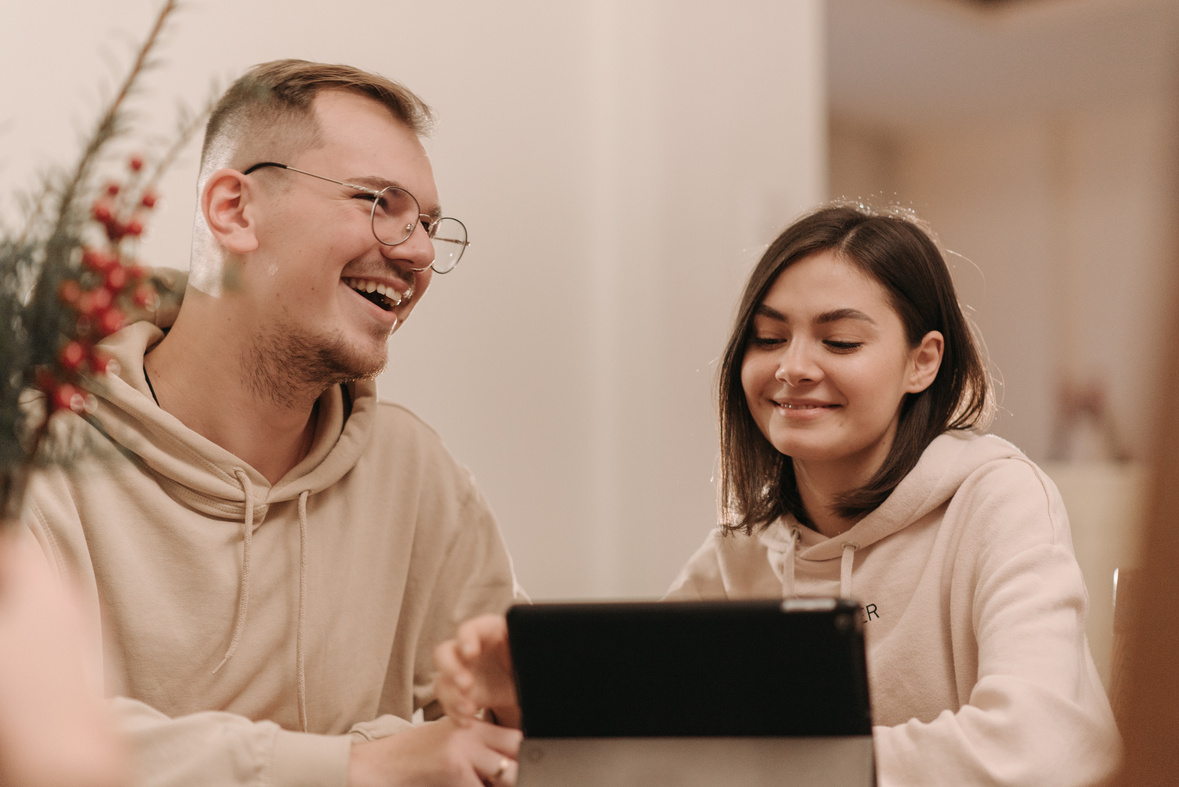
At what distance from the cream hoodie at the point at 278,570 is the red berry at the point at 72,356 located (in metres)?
0.52

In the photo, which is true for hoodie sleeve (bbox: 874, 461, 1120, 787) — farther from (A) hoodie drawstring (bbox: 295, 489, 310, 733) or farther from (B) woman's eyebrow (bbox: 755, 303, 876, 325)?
(A) hoodie drawstring (bbox: 295, 489, 310, 733)

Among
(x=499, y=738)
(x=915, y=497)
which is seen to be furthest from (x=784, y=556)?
(x=499, y=738)

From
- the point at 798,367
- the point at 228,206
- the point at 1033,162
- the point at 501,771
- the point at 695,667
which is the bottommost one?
the point at 501,771

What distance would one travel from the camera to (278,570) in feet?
4.16

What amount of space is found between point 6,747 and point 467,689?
46 centimetres

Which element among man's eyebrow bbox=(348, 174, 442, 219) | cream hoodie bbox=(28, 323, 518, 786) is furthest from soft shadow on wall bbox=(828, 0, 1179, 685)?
cream hoodie bbox=(28, 323, 518, 786)

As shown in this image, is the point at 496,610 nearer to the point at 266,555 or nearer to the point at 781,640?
the point at 266,555

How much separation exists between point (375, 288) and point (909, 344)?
693 mm

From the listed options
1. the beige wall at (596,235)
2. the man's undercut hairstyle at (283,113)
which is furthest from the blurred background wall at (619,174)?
the man's undercut hairstyle at (283,113)

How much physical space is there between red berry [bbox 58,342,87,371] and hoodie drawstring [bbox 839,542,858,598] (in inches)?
38.3

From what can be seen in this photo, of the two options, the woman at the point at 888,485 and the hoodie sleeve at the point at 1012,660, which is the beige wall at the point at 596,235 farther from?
the hoodie sleeve at the point at 1012,660

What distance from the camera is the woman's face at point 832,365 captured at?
1.28 m

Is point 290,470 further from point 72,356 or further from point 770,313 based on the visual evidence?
point 72,356

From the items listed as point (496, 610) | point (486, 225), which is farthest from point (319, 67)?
point (486, 225)
